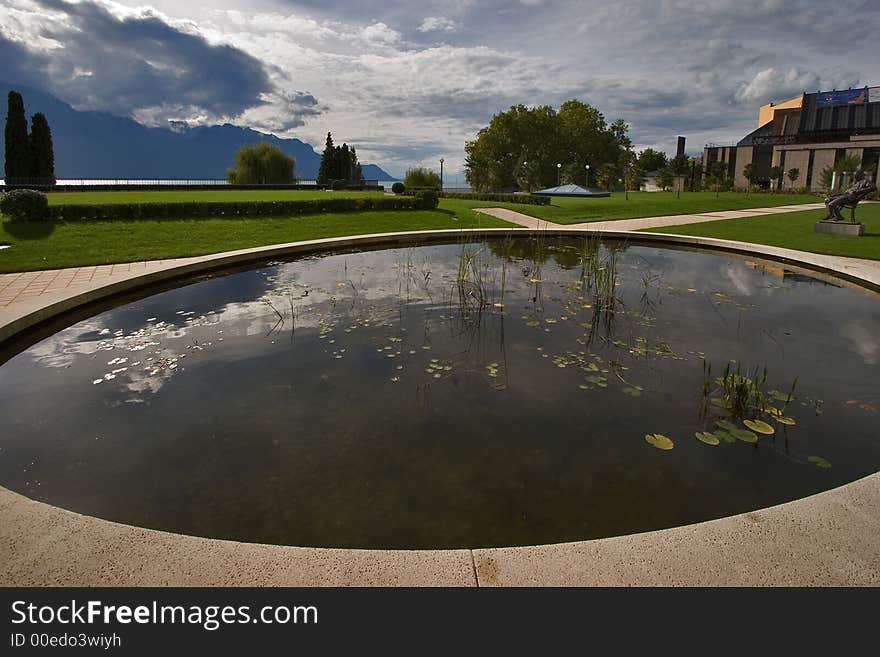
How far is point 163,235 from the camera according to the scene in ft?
43.1

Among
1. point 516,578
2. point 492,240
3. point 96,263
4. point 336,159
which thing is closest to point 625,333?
point 516,578

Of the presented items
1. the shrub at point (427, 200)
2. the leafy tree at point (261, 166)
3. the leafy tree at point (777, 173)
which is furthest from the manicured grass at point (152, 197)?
the leafy tree at point (777, 173)

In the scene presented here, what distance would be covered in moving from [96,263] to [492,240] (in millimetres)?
9289

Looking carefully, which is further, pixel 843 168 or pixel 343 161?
pixel 343 161

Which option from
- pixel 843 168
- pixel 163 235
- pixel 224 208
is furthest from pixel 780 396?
pixel 843 168

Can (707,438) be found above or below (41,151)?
below

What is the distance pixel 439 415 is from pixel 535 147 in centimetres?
6217

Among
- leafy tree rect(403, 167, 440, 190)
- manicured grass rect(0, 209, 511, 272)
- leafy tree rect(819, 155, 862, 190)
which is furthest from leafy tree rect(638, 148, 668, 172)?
manicured grass rect(0, 209, 511, 272)

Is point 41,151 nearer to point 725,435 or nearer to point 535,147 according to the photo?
point 725,435

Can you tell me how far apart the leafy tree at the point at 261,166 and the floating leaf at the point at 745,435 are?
45.9m

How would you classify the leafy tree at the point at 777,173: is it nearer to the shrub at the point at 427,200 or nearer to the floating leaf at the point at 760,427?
the shrub at the point at 427,200

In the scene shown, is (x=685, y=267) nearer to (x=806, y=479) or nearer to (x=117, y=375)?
(x=806, y=479)

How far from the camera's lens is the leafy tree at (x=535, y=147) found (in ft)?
197

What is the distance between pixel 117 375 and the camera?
4785 millimetres
